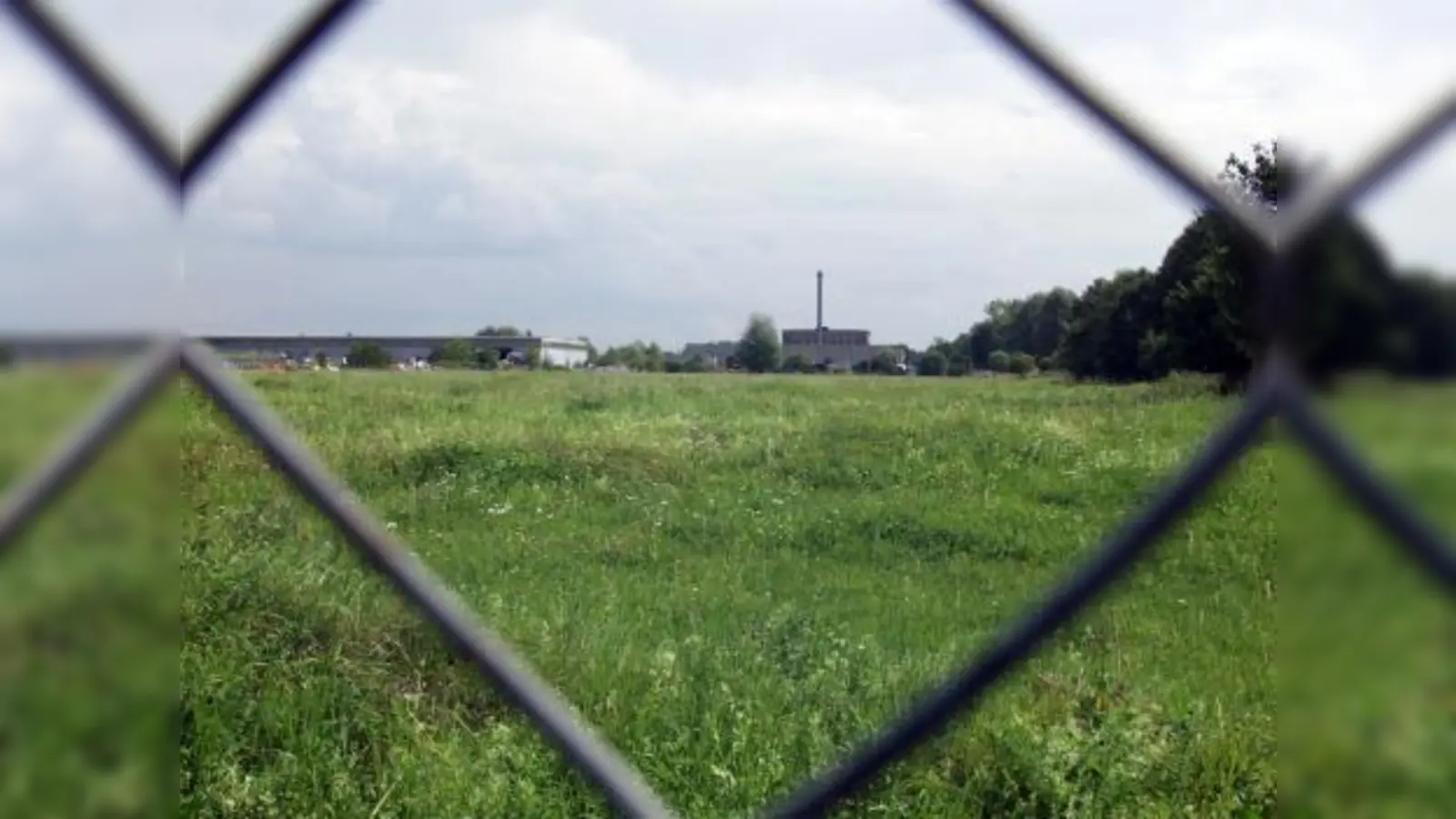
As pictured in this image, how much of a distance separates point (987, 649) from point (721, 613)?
175 centimetres

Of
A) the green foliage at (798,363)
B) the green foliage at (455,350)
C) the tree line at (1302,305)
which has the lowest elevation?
the green foliage at (798,363)

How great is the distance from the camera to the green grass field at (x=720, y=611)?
0.67 ft

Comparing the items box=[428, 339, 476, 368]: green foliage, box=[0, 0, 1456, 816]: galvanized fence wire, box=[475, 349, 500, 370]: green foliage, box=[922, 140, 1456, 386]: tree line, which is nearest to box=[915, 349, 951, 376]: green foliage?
box=[475, 349, 500, 370]: green foliage

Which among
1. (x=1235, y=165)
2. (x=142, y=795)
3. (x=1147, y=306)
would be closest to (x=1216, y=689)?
(x=1147, y=306)

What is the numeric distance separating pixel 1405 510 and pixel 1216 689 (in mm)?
1426

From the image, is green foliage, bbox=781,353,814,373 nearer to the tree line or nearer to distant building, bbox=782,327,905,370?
distant building, bbox=782,327,905,370

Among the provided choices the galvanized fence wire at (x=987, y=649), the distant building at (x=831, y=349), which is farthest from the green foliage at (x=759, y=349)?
the galvanized fence wire at (x=987, y=649)

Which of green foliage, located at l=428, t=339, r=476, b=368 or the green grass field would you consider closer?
the green grass field

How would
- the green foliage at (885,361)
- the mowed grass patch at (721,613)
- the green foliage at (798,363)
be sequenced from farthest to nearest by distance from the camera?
the green foliage at (798,363) → the green foliage at (885,361) → the mowed grass patch at (721,613)

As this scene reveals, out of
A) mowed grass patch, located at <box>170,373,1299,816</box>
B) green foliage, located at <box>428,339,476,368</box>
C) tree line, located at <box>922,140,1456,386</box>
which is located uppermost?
tree line, located at <box>922,140,1456,386</box>

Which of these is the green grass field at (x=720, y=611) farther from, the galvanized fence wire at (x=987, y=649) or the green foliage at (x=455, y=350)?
the green foliage at (x=455, y=350)

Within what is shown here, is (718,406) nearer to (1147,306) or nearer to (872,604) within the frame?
(872,604)

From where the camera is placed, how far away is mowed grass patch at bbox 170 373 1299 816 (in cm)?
125

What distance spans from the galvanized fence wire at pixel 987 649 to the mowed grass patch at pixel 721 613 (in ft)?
0.39
